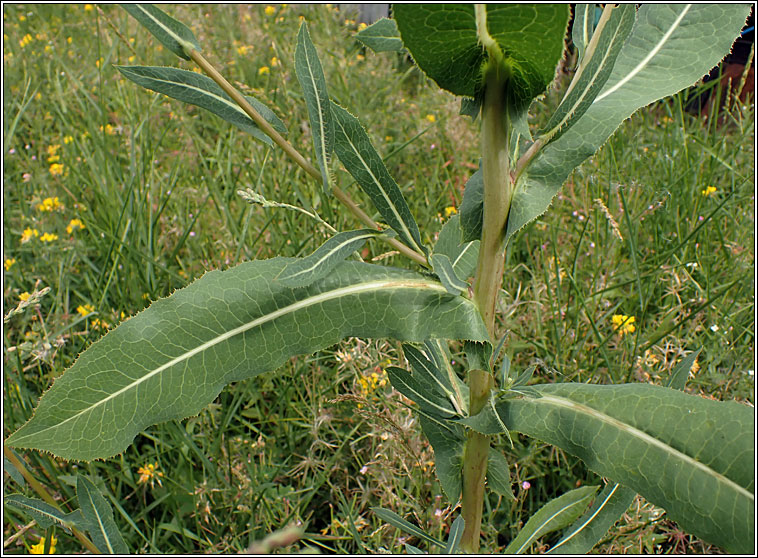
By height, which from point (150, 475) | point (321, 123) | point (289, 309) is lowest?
point (150, 475)

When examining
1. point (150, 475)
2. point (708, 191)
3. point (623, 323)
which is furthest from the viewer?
point (708, 191)

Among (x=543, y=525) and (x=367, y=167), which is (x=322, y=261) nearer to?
(x=367, y=167)

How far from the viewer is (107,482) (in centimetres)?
161

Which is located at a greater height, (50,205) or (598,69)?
(598,69)

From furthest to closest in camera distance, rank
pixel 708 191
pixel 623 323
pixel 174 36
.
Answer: pixel 708 191 → pixel 623 323 → pixel 174 36

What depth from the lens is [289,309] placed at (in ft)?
2.79

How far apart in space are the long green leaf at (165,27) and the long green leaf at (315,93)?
0.45 feet

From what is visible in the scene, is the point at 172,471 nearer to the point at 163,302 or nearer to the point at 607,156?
the point at 163,302

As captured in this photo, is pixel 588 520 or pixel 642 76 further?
pixel 588 520

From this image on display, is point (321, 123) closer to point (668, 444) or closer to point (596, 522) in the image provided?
point (668, 444)

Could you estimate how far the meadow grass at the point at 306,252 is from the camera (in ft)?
4.98

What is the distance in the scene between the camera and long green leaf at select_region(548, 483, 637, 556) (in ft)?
3.50

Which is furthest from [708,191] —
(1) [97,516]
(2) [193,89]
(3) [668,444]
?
(1) [97,516]

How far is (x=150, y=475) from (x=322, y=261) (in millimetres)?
1023
